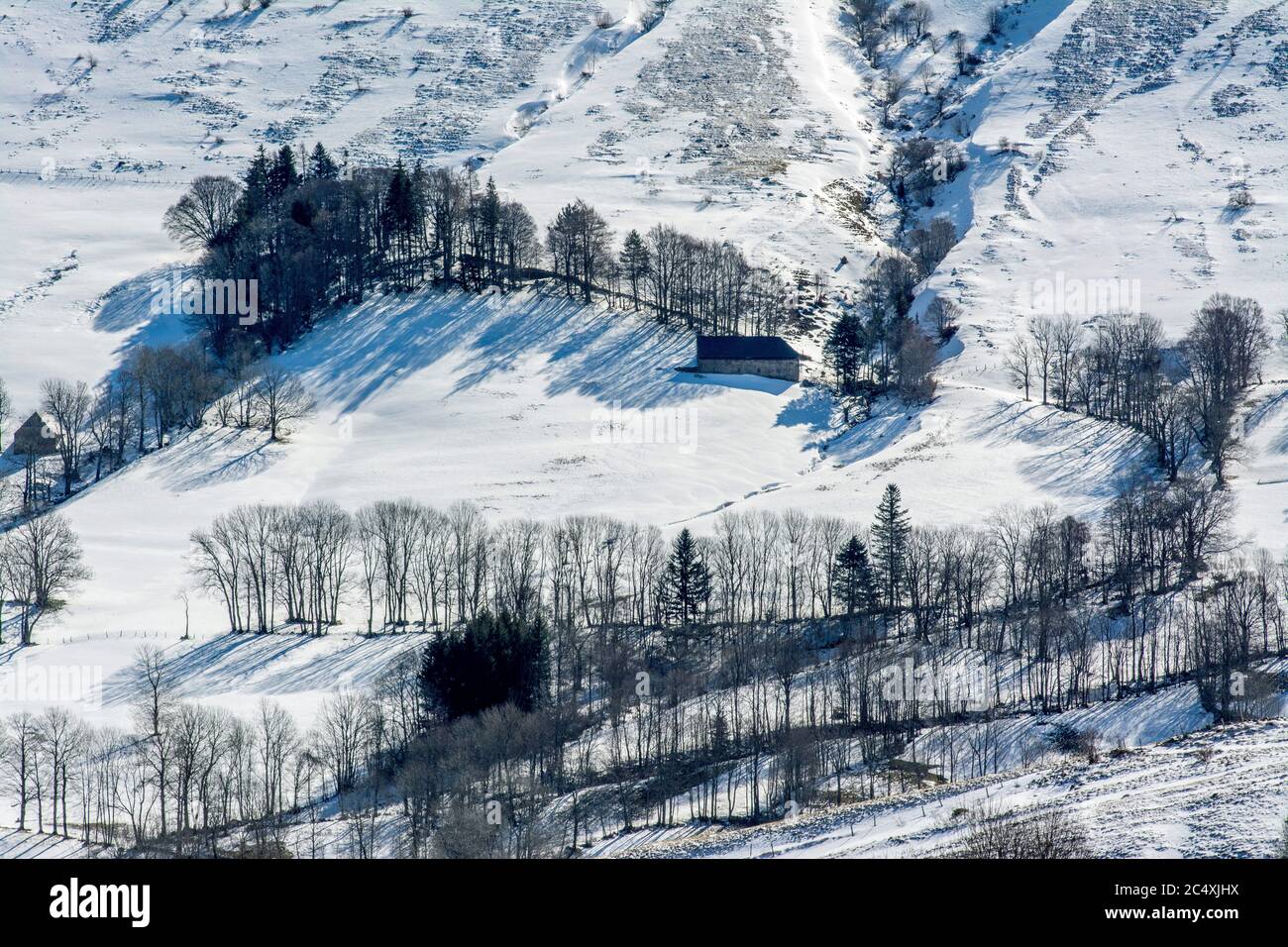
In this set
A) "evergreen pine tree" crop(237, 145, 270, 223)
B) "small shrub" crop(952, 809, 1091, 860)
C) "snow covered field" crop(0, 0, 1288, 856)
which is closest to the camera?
"small shrub" crop(952, 809, 1091, 860)

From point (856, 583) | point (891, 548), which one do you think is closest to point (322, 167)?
point (891, 548)

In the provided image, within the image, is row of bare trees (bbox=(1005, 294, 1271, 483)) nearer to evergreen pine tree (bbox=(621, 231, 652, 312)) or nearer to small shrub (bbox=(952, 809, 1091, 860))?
evergreen pine tree (bbox=(621, 231, 652, 312))

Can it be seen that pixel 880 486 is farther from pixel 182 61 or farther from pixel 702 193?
pixel 182 61

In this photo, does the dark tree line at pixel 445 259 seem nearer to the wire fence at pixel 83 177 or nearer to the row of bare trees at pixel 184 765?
the wire fence at pixel 83 177

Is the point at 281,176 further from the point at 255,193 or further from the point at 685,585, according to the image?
the point at 685,585

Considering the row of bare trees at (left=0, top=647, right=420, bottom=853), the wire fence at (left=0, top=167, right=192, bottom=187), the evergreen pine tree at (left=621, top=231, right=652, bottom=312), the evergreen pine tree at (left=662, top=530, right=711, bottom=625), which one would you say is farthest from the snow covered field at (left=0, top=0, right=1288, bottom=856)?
the evergreen pine tree at (left=662, top=530, right=711, bottom=625)
